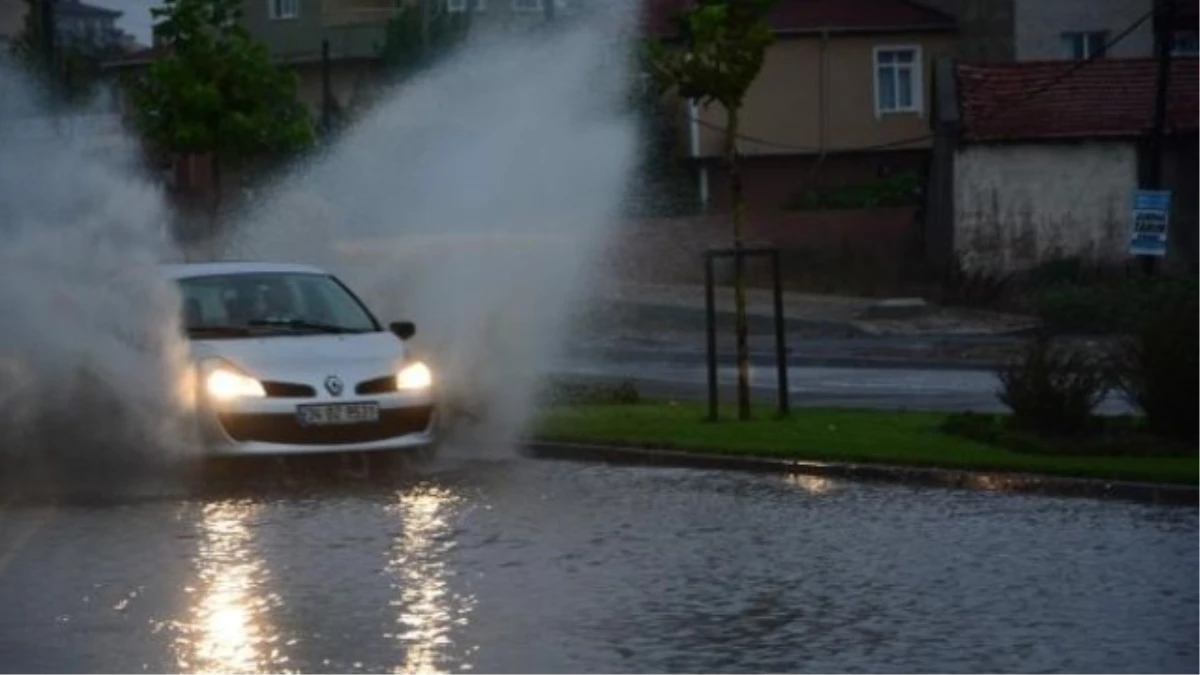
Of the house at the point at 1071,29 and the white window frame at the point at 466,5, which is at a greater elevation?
the white window frame at the point at 466,5

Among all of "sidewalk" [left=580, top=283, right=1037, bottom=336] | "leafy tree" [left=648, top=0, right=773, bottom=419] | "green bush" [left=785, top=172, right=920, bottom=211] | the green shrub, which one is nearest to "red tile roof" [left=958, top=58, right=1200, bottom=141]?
the green shrub

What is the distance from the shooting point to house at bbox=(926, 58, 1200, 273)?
1917 inches

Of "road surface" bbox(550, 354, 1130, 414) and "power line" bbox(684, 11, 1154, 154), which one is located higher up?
"power line" bbox(684, 11, 1154, 154)

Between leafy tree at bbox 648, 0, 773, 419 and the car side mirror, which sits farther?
leafy tree at bbox 648, 0, 773, 419

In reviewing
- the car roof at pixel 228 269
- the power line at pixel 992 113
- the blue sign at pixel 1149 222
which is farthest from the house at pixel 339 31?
the car roof at pixel 228 269

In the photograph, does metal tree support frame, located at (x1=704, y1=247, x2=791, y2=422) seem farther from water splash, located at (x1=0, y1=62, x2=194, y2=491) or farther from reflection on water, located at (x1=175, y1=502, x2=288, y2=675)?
reflection on water, located at (x1=175, y1=502, x2=288, y2=675)

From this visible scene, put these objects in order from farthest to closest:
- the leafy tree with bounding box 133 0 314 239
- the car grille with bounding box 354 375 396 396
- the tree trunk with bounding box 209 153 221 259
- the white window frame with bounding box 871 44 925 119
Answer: the white window frame with bounding box 871 44 925 119 < the leafy tree with bounding box 133 0 314 239 < the tree trunk with bounding box 209 153 221 259 < the car grille with bounding box 354 375 396 396

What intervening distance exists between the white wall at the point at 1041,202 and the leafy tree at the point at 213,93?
56.5 ft

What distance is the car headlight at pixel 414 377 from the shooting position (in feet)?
65.3

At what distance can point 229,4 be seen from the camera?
34594 mm

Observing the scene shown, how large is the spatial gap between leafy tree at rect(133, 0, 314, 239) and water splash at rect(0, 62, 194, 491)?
445 inches

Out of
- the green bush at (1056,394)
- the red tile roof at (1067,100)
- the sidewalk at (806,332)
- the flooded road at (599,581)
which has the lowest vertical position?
the sidewalk at (806,332)

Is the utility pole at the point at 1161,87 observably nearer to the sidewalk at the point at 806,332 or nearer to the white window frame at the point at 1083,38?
the sidewalk at the point at 806,332

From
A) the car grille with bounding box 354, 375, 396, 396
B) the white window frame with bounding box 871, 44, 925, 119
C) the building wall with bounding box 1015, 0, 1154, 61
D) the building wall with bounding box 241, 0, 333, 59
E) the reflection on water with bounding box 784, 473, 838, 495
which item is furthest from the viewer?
the building wall with bounding box 241, 0, 333, 59
